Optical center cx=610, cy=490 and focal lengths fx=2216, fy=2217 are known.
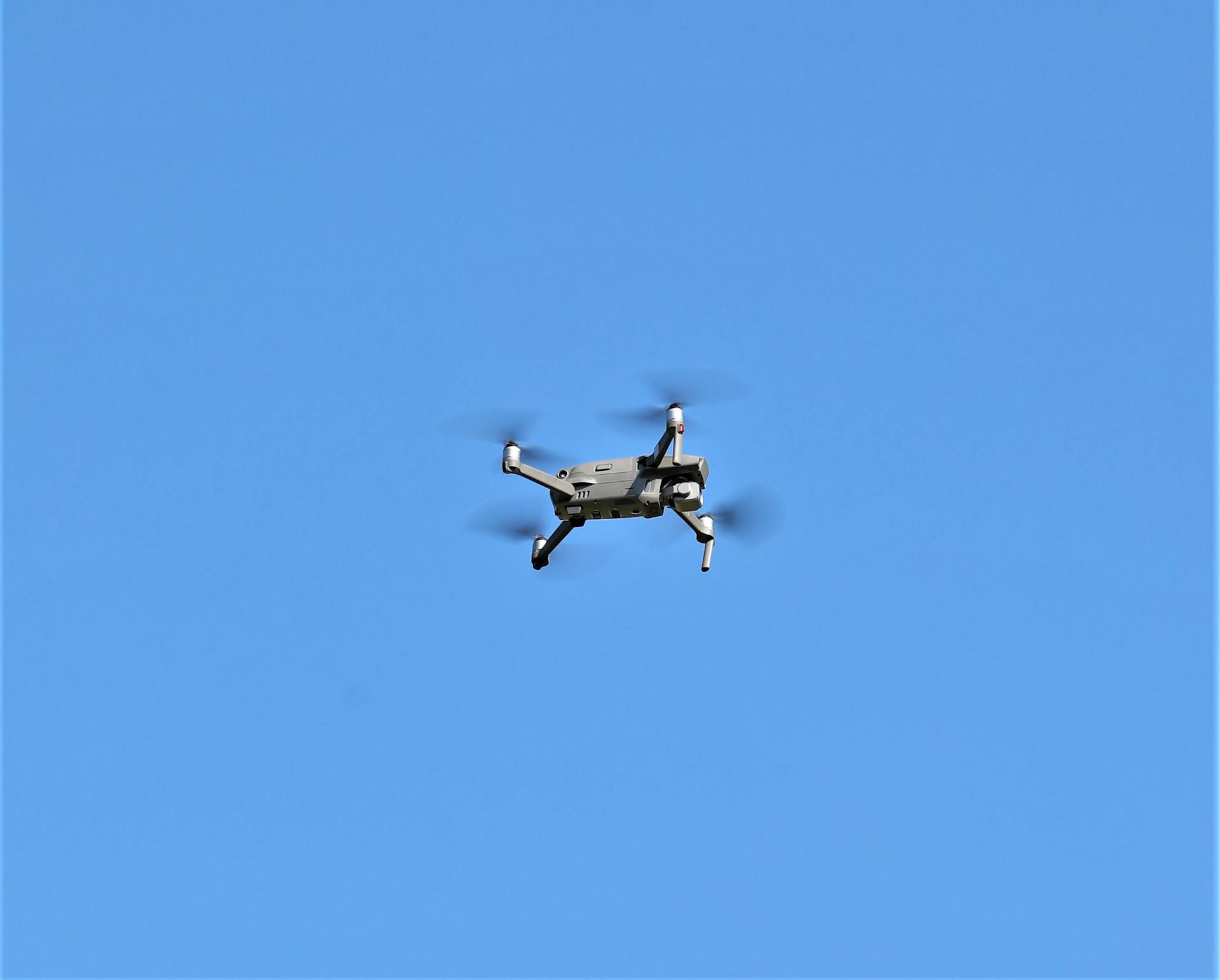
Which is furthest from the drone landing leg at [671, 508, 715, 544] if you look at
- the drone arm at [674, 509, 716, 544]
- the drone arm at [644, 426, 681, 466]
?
the drone arm at [644, 426, 681, 466]

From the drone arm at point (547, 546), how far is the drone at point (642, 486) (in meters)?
1.40

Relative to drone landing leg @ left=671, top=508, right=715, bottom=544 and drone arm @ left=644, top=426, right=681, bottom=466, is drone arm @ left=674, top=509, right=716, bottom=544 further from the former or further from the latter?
drone arm @ left=644, top=426, right=681, bottom=466

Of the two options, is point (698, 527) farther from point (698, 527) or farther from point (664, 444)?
point (664, 444)

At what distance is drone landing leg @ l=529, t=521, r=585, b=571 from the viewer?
69375 mm

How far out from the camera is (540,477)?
6762 cm

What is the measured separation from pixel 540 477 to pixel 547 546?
128 inches

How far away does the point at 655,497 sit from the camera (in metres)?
65.9

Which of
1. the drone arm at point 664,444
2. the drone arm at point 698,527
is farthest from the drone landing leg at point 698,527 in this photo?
the drone arm at point 664,444

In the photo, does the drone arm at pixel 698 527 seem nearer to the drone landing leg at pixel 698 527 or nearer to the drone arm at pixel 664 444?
the drone landing leg at pixel 698 527

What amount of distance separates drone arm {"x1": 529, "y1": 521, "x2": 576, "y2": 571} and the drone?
4.60ft

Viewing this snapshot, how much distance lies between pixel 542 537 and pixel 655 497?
238 inches

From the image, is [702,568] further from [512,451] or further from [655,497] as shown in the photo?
[512,451]

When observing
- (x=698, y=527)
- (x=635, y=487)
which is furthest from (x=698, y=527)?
(x=635, y=487)

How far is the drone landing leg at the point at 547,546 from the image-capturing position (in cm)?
6938
